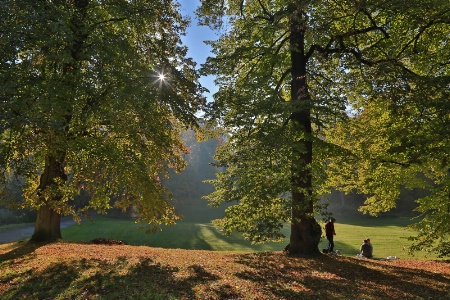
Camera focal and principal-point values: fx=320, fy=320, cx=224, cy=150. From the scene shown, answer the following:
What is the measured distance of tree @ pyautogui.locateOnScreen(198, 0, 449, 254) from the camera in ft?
33.0

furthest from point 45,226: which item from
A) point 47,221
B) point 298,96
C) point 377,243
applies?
point 377,243

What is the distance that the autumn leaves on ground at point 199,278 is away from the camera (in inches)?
271

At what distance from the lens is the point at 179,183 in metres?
60.0

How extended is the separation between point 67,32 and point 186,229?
2523 cm

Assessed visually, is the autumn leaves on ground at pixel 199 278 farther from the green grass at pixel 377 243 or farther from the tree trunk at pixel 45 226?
the green grass at pixel 377 243

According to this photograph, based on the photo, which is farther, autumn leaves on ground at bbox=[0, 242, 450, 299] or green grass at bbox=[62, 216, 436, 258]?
green grass at bbox=[62, 216, 436, 258]

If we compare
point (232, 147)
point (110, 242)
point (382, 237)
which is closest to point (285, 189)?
point (232, 147)

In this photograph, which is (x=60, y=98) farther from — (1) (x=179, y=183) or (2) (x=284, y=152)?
(1) (x=179, y=183)

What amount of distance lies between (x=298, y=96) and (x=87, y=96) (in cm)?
767

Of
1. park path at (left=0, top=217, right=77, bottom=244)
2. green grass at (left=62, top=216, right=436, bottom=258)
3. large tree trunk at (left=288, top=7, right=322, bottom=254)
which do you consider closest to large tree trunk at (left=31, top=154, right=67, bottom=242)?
green grass at (left=62, top=216, right=436, bottom=258)

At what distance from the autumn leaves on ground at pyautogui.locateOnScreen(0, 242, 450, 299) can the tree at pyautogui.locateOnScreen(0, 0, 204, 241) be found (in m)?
2.58

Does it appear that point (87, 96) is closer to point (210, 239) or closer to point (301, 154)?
point (301, 154)

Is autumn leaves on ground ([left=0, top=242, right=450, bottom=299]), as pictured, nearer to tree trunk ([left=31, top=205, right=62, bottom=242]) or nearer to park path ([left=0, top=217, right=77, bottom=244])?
tree trunk ([left=31, top=205, right=62, bottom=242])

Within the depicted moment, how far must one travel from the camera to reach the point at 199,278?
7844 mm
